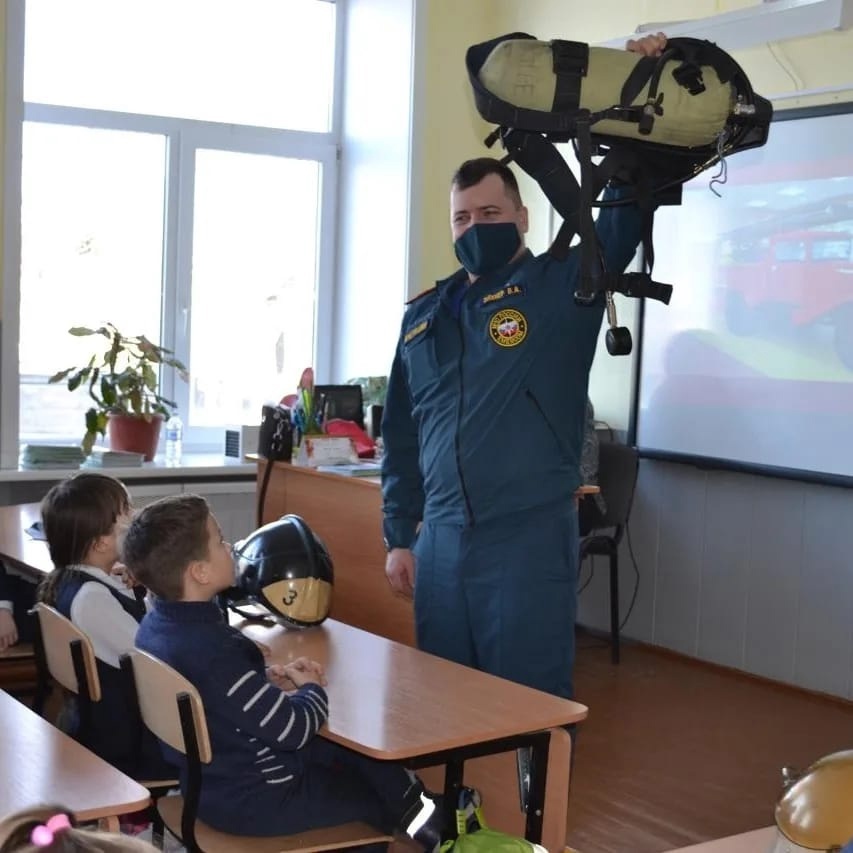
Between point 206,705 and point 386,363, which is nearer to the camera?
point 206,705

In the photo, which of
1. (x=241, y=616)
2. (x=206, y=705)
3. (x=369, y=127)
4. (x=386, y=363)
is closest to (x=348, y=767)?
(x=206, y=705)

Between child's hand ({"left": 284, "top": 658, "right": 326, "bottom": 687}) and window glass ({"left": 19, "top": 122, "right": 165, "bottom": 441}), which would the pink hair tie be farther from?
window glass ({"left": 19, "top": 122, "right": 165, "bottom": 441})

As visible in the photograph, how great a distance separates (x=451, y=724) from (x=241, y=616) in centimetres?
103

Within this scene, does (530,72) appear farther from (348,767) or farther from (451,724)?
(348,767)

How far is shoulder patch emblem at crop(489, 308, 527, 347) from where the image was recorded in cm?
281

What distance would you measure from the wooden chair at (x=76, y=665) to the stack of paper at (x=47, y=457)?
2466 mm

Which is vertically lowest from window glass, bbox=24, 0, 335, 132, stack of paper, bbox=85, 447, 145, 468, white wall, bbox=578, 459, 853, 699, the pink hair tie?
white wall, bbox=578, 459, 853, 699

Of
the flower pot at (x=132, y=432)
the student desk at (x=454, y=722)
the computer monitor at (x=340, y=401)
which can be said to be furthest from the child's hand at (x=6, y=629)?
the flower pot at (x=132, y=432)

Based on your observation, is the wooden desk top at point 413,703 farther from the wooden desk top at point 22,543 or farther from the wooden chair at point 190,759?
the wooden desk top at point 22,543

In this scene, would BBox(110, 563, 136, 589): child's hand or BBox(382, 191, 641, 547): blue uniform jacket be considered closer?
BBox(382, 191, 641, 547): blue uniform jacket

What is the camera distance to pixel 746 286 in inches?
197

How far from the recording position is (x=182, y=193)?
19.7ft

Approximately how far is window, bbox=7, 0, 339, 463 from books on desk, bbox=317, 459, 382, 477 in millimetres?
1750

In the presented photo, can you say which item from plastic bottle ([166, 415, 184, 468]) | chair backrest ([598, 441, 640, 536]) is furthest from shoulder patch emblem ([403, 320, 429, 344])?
plastic bottle ([166, 415, 184, 468])
